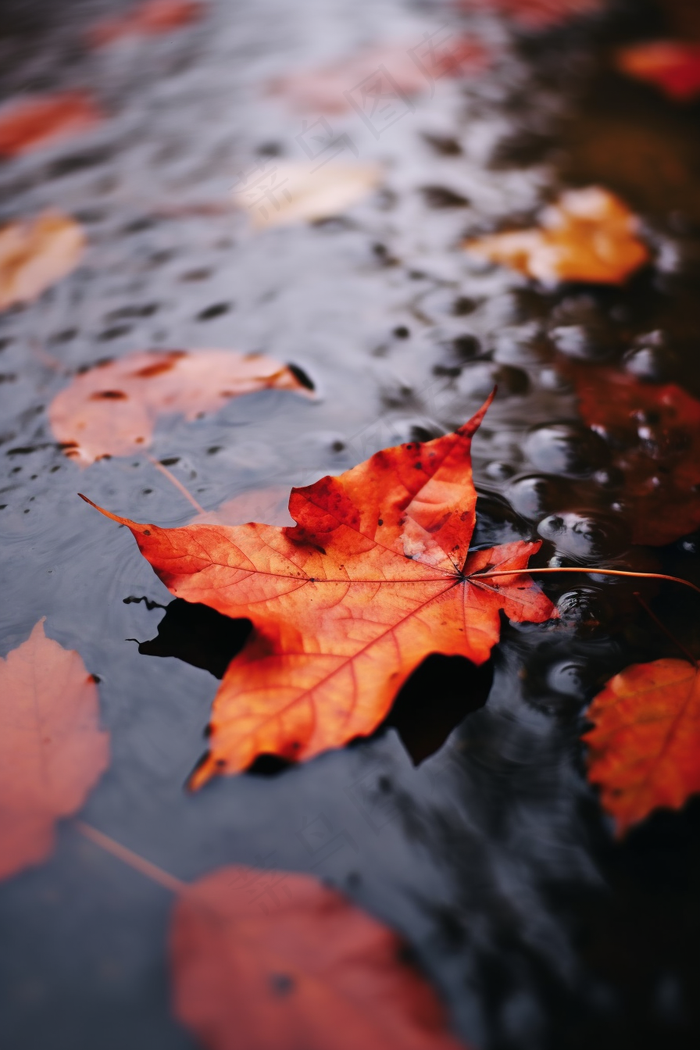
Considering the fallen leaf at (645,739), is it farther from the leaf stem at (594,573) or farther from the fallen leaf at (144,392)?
the fallen leaf at (144,392)

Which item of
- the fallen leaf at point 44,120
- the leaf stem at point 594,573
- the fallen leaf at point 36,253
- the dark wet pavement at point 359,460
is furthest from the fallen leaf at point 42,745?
the fallen leaf at point 44,120

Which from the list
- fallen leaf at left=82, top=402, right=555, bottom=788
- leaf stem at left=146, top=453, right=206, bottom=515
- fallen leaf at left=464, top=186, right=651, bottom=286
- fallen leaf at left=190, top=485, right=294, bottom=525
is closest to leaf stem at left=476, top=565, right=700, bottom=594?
fallen leaf at left=82, top=402, right=555, bottom=788

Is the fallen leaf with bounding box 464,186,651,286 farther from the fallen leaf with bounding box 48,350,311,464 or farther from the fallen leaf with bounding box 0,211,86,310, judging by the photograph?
the fallen leaf with bounding box 0,211,86,310

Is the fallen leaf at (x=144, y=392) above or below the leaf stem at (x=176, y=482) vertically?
above

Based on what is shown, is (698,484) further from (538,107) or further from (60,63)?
(60,63)

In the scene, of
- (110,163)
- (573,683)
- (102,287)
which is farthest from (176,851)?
(110,163)
